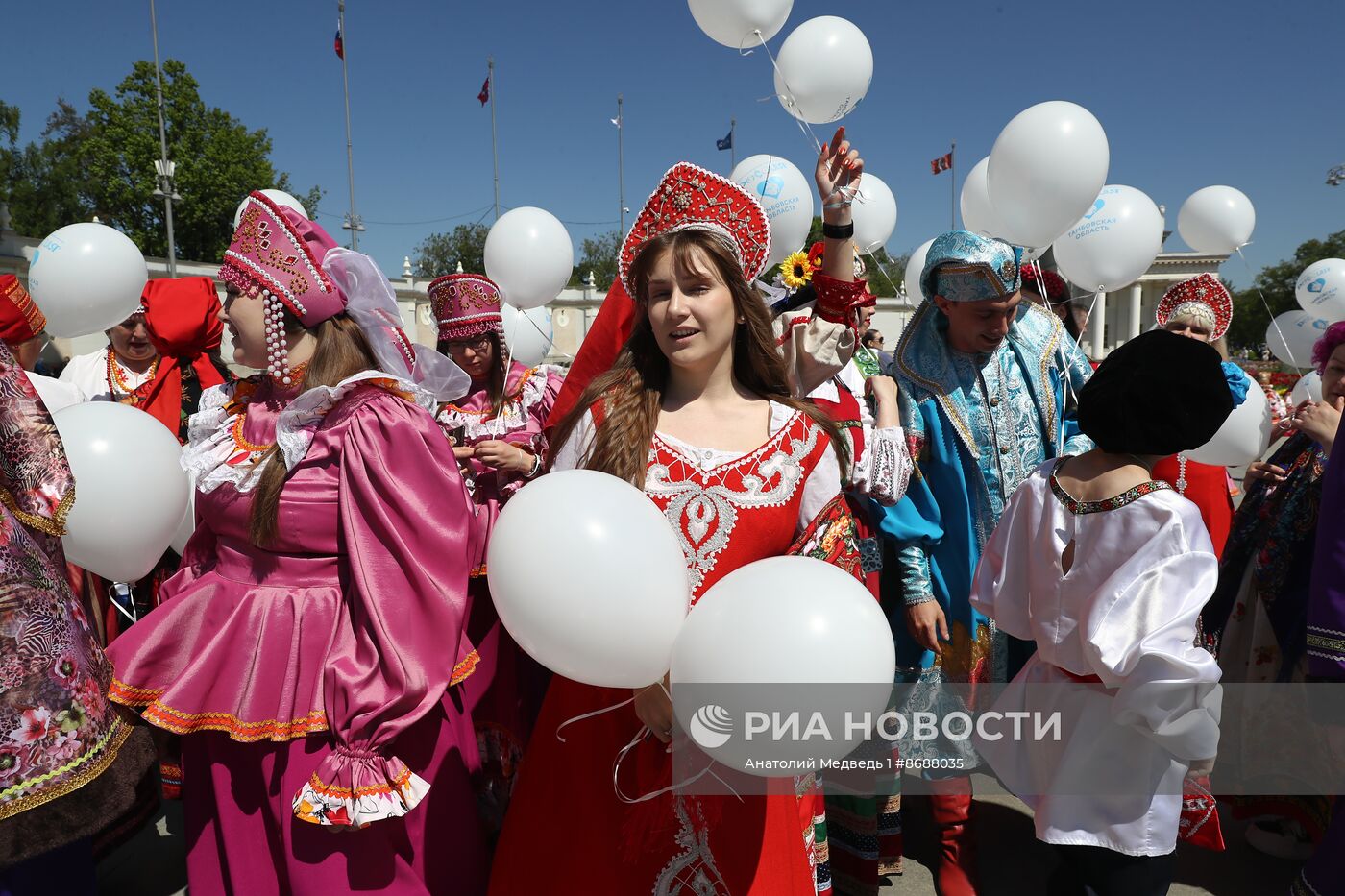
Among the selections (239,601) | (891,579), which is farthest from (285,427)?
(891,579)

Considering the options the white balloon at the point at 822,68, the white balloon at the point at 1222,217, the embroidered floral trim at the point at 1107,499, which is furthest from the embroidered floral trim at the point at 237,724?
the white balloon at the point at 1222,217

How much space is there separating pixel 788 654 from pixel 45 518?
1.78m

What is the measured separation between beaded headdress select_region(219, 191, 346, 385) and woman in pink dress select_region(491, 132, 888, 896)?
31.6 inches

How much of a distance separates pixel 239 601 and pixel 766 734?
57.5 inches

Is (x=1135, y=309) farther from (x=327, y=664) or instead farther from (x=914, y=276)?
(x=327, y=664)

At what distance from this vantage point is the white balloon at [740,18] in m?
3.87

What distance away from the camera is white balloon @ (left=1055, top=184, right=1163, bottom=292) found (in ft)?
13.2

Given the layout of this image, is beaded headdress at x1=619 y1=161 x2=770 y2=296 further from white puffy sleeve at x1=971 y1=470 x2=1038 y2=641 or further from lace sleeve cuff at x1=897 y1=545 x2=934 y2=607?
lace sleeve cuff at x1=897 y1=545 x2=934 y2=607

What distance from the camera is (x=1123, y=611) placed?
6.17 feet

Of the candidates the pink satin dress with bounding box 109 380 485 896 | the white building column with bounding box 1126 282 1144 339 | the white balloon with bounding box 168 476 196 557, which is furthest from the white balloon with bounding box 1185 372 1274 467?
the white building column with bounding box 1126 282 1144 339

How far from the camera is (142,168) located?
1232 inches

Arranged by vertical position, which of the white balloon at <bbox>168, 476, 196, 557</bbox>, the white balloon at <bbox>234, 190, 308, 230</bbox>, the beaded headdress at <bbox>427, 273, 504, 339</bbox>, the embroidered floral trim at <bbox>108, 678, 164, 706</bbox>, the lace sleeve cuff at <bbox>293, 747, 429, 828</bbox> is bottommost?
the lace sleeve cuff at <bbox>293, 747, 429, 828</bbox>

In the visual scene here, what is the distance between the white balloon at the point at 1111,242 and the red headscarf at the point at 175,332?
444cm

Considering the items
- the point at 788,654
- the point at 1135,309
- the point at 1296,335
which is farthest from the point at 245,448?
the point at 1135,309
